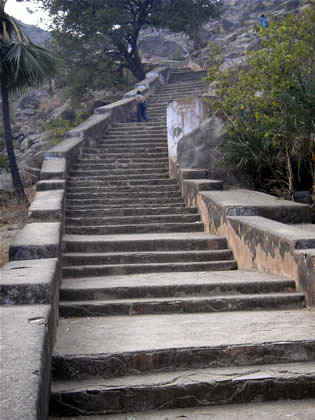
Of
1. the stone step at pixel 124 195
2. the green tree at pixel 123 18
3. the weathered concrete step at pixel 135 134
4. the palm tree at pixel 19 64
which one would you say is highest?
the green tree at pixel 123 18

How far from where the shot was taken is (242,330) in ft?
12.8

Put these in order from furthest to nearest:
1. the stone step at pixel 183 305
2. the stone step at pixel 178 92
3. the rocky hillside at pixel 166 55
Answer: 1. the stone step at pixel 178 92
2. the rocky hillside at pixel 166 55
3. the stone step at pixel 183 305

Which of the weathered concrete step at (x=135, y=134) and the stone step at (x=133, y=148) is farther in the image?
the weathered concrete step at (x=135, y=134)

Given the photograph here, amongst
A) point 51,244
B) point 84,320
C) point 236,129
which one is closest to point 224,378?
point 84,320

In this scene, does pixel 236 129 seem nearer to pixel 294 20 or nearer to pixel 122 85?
pixel 294 20

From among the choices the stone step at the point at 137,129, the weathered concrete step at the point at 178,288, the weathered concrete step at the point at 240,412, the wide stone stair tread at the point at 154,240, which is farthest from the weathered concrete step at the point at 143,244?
the stone step at the point at 137,129

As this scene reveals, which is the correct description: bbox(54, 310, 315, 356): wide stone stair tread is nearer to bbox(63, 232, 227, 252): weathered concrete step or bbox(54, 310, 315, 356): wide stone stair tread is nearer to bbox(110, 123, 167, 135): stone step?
bbox(63, 232, 227, 252): weathered concrete step

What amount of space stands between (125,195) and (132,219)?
1244 millimetres

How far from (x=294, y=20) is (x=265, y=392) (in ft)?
23.1

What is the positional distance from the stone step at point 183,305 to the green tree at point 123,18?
16.4 metres

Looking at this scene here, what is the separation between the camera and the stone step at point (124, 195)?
30.7ft

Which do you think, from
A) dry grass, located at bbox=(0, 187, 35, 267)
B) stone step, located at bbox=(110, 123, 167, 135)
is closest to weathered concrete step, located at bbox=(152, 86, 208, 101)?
stone step, located at bbox=(110, 123, 167, 135)

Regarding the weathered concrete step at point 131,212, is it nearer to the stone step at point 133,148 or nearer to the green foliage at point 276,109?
the green foliage at point 276,109

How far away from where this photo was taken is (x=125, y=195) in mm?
9508
